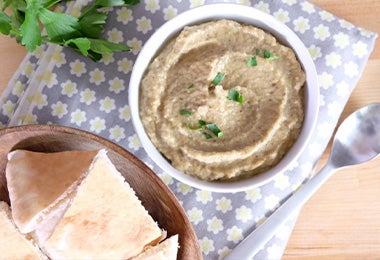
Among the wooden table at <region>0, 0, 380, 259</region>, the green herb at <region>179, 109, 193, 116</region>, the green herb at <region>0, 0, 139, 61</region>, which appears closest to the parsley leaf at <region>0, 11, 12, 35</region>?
the green herb at <region>0, 0, 139, 61</region>

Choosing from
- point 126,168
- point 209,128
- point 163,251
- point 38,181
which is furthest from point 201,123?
point 38,181

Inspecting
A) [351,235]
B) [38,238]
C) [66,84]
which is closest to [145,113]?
[66,84]

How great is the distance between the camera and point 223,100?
1.74 m

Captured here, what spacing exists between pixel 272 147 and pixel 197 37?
16.0 inches

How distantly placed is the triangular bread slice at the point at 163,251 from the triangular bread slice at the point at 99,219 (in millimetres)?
58

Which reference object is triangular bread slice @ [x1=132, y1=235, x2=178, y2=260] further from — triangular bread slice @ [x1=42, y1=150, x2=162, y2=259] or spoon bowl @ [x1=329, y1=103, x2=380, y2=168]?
spoon bowl @ [x1=329, y1=103, x2=380, y2=168]

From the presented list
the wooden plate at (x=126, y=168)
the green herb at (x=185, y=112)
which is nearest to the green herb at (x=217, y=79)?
the green herb at (x=185, y=112)

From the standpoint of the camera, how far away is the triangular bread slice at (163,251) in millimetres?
1714

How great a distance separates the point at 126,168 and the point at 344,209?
773 millimetres

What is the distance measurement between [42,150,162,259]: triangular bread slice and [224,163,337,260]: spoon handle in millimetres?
389

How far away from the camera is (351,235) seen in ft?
6.57

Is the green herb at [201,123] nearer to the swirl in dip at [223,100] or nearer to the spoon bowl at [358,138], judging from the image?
the swirl in dip at [223,100]

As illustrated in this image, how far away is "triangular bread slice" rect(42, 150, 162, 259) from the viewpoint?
1690 millimetres

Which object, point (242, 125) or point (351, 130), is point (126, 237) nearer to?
point (242, 125)
